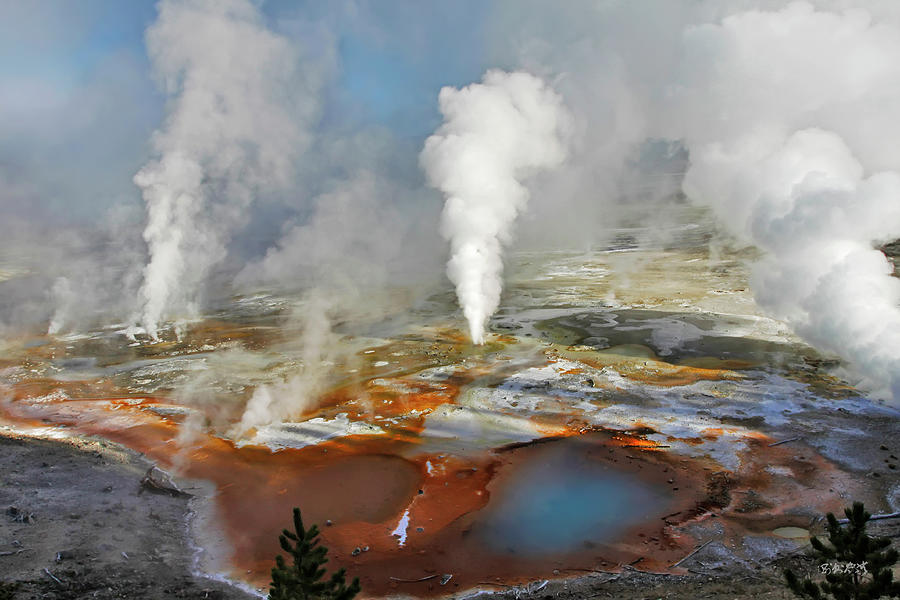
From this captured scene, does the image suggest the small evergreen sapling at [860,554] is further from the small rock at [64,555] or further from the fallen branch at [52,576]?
the small rock at [64,555]

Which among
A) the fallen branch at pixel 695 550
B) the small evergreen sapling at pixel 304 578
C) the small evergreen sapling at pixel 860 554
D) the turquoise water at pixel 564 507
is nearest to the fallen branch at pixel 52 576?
the small evergreen sapling at pixel 304 578

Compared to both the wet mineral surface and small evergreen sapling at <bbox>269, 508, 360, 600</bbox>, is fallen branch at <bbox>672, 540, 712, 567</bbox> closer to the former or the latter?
the wet mineral surface

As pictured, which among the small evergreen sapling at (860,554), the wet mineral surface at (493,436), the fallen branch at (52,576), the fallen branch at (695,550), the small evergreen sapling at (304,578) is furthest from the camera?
the wet mineral surface at (493,436)

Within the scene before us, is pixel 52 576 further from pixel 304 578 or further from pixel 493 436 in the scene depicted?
pixel 493 436

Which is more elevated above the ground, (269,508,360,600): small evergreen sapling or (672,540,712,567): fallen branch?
(269,508,360,600): small evergreen sapling

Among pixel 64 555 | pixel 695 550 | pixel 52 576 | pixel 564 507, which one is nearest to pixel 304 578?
pixel 52 576

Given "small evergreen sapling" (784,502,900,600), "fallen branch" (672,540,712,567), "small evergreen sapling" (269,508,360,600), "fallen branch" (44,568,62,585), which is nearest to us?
"small evergreen sapling" (784,502,900,600)

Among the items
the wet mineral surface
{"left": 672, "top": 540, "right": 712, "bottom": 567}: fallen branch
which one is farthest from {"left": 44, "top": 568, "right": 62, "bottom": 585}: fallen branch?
{"left": 672, "top": 540, "right": 712, "bottom": 567}: fallen branch

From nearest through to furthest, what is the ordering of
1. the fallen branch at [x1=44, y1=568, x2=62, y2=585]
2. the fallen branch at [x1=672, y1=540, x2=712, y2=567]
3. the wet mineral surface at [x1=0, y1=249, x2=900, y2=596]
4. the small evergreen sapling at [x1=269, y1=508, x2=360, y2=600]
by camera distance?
the small evergreen sapling at [x1=269, y1=508, x2=360, y2=600], the fallen branch at [x1=44, y1=568, x2=62, y2=585], the fallen branch at [x1=672, y1=540, x2=712, y2=567], the wet mineral surface at [x1=0, y1=249, x2=900, y2=596]

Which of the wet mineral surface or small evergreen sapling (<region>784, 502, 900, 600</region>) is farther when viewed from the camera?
the wet mineral surface
